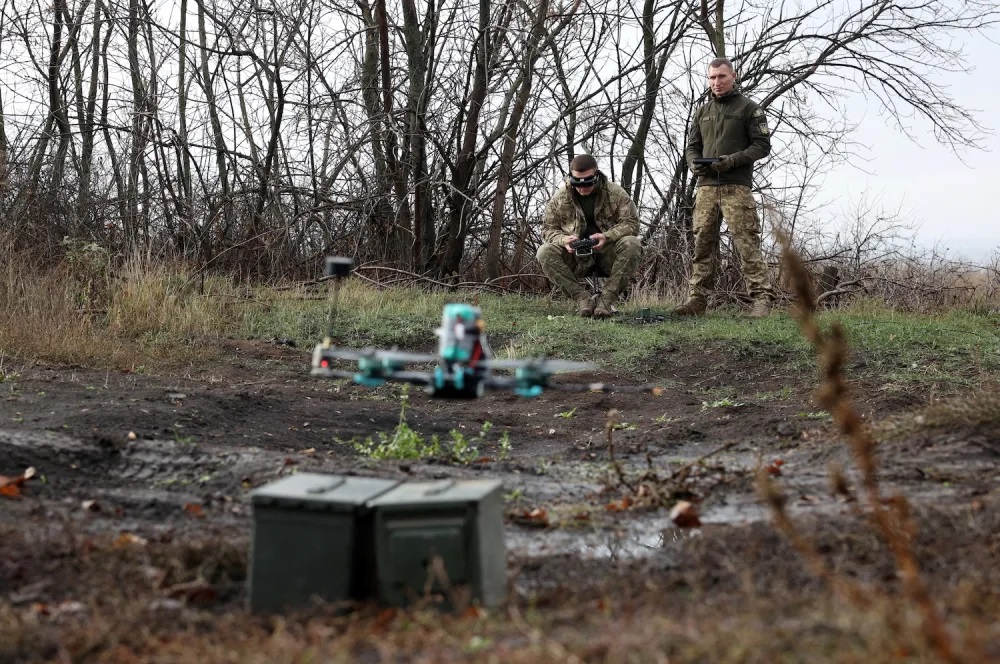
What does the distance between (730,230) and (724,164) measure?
69 centimetres

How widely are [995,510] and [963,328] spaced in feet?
21.5

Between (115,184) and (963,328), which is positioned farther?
(115,184)

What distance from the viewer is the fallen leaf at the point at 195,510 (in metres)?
4.29

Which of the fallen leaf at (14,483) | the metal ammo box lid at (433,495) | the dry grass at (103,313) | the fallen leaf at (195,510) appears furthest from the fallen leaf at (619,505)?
the dry grass at (103,313)

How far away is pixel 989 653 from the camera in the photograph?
7.73 feet

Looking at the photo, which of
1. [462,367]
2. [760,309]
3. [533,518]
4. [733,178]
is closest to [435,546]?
[462,367]

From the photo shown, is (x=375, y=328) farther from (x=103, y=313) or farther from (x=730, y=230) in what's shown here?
(x=730, y=230)

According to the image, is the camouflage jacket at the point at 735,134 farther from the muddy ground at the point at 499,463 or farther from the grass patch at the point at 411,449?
the grass patch at the point at 411,449

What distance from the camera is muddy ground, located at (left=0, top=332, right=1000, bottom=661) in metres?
3.55

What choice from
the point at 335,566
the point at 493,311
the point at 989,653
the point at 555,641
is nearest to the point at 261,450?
the point at 335,566

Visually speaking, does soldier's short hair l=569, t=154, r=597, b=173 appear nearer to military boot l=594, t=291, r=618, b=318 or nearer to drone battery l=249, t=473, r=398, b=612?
military boot l=594, t=291, r=618, b=318

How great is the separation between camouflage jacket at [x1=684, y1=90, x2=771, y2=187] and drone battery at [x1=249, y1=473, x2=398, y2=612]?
24.2 feet

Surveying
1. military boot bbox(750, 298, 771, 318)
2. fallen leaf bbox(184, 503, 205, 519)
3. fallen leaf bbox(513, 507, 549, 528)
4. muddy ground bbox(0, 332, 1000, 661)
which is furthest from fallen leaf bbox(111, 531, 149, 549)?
military boot bbox(750, 298, 771, 318)

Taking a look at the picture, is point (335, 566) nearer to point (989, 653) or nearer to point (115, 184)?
point (989, 653)
